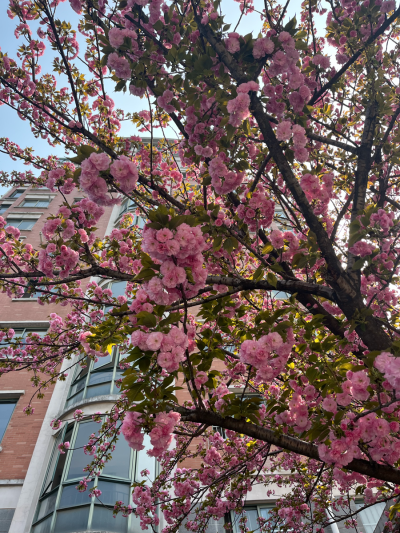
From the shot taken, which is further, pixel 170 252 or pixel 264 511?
pixel 264 511

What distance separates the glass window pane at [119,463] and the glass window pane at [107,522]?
78 cm

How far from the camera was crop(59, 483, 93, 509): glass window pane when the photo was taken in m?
7.80

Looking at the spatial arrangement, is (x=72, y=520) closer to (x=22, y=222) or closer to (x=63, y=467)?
(x=63, y=467)

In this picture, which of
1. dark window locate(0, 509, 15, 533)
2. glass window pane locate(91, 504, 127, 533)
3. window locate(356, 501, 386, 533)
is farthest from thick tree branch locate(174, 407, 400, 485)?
dark window locate(0, 509, 15, 533)

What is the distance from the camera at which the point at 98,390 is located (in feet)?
33.4

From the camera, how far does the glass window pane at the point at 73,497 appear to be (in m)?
7.80

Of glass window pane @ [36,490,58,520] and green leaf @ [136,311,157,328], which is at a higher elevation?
glass window pane @ [36,490,58,520]

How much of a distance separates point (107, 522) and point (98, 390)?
11.6 ft

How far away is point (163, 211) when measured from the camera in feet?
8.38

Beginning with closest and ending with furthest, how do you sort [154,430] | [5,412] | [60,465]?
[154,430]
[60,465]
[5,412]

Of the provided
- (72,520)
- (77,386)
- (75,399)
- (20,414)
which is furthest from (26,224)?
(72,520)

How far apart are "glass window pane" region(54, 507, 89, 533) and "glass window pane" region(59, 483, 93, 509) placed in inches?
5.3

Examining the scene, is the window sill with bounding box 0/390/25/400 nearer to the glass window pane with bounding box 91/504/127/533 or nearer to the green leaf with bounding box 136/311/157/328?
the glass window pane with bounding box 91/504/127/533

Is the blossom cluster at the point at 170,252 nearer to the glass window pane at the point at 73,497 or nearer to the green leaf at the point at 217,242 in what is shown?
the green leaf at the point at 217,242
